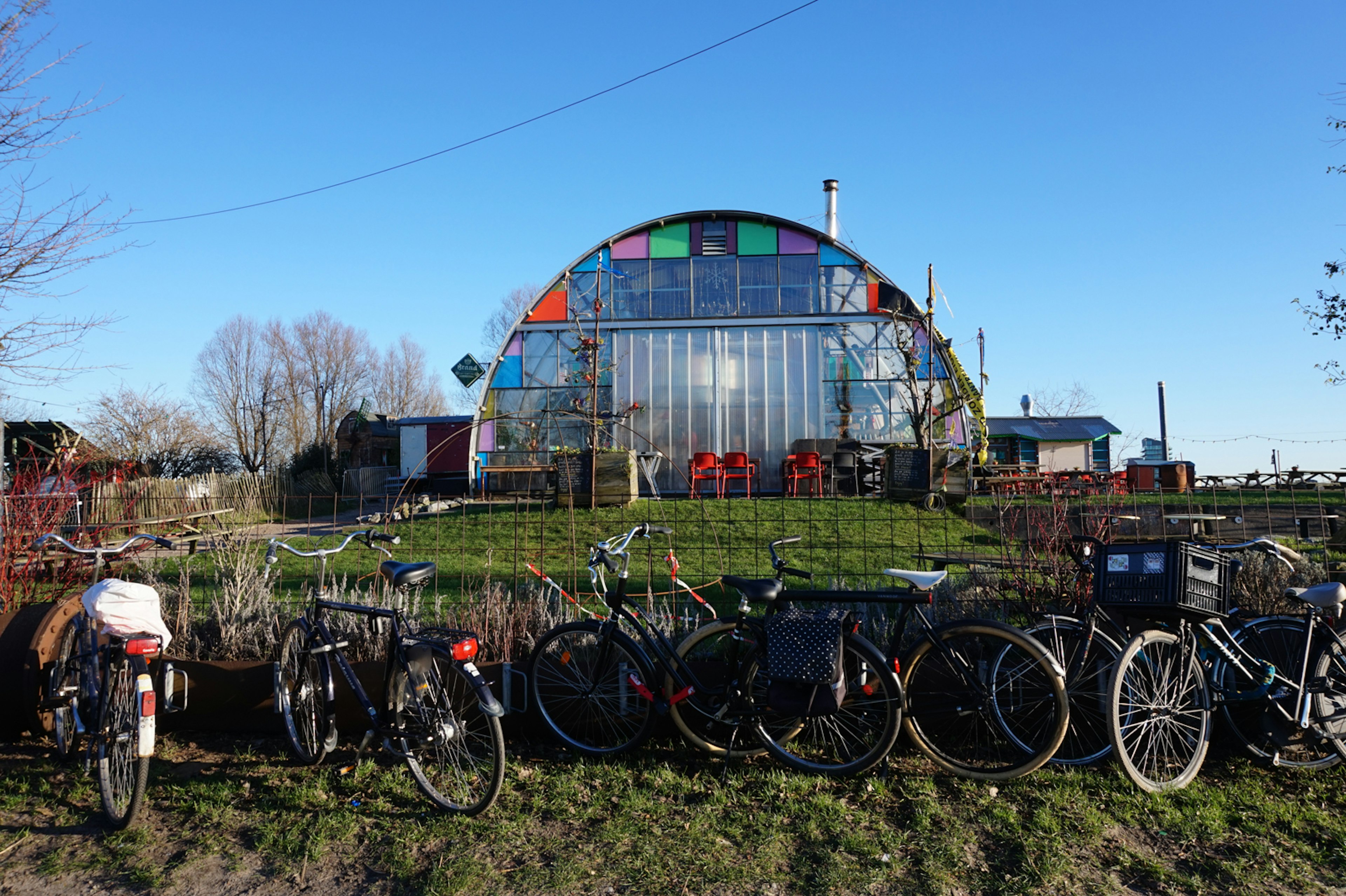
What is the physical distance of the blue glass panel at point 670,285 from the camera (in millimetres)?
17766

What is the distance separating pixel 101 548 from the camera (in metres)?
4.48

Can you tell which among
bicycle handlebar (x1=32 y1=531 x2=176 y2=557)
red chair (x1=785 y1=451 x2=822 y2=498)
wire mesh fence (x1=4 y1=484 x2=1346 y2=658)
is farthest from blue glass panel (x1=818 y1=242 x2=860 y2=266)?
bicycle handlebar (x1=32 y1=531 x2=176 y2=557)

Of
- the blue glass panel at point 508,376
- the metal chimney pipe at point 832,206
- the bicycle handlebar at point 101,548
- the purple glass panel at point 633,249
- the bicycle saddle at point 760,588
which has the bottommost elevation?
the bicycle saddle at point 760,588

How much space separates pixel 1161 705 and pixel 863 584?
326 centimetres

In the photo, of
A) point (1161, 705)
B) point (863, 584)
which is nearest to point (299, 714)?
point (1161, 705)

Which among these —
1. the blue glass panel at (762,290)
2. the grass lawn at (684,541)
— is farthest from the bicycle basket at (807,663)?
the blue glass panel at (762,290)

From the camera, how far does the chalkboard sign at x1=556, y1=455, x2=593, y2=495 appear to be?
1218 cm

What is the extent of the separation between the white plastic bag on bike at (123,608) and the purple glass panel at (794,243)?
50.1 feet

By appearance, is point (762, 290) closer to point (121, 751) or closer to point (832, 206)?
point (832, 206)

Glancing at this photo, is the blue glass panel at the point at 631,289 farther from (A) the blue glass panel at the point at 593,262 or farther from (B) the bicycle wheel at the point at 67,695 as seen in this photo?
(B) the bicycle wheel at the point at 67,695

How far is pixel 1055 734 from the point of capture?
11.7ft

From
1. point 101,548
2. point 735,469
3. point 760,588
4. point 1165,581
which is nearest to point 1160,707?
point 1165,581

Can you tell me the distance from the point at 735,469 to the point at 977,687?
1263 cm

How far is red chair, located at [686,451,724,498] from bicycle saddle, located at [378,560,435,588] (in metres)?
11.4
